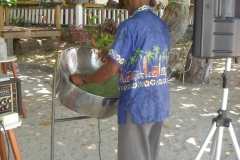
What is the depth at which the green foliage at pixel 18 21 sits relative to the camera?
10195 millimetres

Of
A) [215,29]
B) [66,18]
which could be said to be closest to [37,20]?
[66,18]

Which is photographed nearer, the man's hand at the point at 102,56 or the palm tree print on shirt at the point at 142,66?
the palm tree print on shirt at the point at 142,66

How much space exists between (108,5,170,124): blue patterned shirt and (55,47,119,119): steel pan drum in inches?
4.9

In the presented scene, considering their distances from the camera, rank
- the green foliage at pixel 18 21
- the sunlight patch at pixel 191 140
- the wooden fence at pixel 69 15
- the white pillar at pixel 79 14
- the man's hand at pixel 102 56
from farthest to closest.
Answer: the green foliage at pixel 18 21, the wooden fence at pixel 69 15, the white pillar at pixel 79 14, the sunlight patch at pixel 191 140, the man's hand at pixel 102 56

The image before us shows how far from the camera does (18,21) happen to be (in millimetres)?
10227

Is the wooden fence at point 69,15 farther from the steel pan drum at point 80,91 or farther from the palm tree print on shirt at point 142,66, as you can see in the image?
the palm tree print on shirt at point 142,66

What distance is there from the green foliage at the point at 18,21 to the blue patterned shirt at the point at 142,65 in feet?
28.7

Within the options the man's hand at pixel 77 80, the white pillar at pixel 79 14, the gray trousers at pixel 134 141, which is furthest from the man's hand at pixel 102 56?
the white pillar at pixel 79 14

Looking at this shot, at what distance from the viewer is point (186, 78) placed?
581 cm

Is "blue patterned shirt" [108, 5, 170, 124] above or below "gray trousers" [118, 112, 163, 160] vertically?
above

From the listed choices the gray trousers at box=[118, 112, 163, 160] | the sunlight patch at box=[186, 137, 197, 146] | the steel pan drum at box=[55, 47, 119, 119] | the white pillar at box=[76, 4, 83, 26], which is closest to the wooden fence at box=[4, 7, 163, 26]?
the white pillar at box=[76, 4, 83, 26]

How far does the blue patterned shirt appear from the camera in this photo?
1.83 m

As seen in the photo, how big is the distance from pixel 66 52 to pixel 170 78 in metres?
4.06

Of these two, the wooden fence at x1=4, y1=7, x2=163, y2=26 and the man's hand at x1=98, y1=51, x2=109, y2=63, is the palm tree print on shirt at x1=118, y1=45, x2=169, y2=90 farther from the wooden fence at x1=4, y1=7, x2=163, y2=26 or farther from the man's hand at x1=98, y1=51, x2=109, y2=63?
the wooden fence at x1=4, y1=7, x2=163, y2=26
